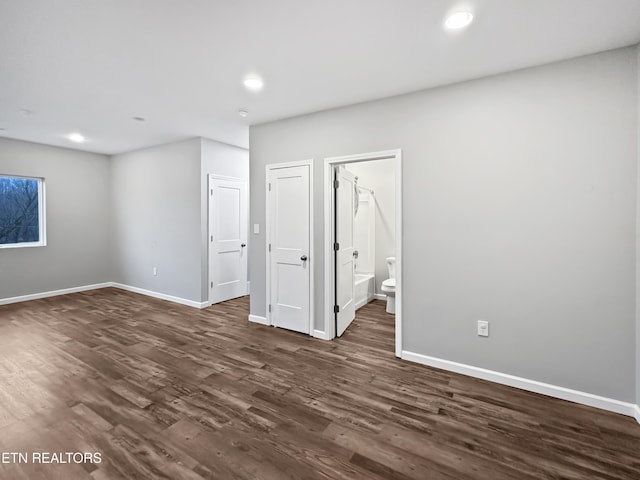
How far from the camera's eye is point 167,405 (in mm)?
2322

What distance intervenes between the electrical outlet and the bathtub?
7.39 feet

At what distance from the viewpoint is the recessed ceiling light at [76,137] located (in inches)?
187

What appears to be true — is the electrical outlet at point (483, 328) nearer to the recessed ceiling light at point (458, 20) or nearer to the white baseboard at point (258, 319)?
the recessed ceiling light at point (458, 20)

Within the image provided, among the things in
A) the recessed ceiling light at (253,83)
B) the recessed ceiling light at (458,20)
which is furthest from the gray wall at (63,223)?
the recessed ceiling light at (458,20)

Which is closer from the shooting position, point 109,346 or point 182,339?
point 109,346

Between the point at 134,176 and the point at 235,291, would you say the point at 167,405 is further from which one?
the point at 134,176

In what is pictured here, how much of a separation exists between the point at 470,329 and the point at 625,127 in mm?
1941

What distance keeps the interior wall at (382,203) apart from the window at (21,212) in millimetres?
5624

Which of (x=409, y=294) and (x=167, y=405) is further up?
(x=409, y=294)

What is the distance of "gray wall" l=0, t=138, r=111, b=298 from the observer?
512 centimetres

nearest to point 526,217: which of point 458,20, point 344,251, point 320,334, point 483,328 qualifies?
point 483,328

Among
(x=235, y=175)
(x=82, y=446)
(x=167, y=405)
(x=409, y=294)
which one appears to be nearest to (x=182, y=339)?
(x=167, y=405)

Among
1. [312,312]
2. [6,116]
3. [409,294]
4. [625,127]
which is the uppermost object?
[6,116]

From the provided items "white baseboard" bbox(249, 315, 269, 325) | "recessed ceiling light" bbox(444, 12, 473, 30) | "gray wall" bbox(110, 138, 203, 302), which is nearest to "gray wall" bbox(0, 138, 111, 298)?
"gray wall" bbox(110, 138, 203, 302)
